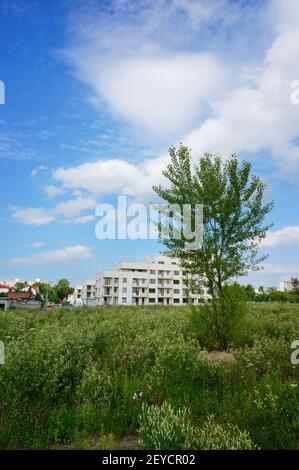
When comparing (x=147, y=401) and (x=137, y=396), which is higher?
(x=137, y=396)

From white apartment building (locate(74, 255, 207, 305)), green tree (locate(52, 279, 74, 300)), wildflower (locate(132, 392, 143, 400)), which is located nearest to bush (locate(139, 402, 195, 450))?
wildflower (locate(132, 392, 143, 400))

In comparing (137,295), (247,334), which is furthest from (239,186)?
(137,295)

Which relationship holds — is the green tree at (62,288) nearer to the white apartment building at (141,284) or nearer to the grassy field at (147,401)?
the white apartment building at (141,284)

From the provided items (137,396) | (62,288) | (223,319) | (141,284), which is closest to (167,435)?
(137,396)

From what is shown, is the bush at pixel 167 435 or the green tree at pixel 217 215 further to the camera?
the green tree at pixel 217 215

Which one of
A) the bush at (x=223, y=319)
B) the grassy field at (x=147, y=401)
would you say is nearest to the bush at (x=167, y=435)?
the grassy field at (x=147, y=401)

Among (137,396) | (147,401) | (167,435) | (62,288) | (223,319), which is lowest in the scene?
(147,401)

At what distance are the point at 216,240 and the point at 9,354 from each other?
8.69 metres

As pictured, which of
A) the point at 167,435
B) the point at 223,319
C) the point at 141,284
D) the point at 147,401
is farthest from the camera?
the point at 141,284

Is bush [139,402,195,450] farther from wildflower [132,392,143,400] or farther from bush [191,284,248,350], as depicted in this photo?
bush [191,284,248,350]

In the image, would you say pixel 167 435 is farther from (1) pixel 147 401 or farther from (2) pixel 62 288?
(2) pixel 62 288

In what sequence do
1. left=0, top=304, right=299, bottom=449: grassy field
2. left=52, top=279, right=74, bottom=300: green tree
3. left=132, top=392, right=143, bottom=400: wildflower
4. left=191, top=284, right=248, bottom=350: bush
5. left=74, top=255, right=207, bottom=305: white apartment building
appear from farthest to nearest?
left=52, top=279, right=74, bottom=300: green tree → left=74, top=255, right=207, bottom=305: white apartment building → left=191, top=284, right=248, bottom=350: bush → left=132, top=392, right=143, bottom=400: wildflower → left=0, top=304, right=299, bottom=449: grassy field
